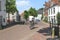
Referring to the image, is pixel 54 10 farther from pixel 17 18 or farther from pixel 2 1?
pixel 17 18

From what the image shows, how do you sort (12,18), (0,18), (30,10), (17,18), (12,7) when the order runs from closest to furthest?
(0,18), (12,7), (12,18), (17,18), (30,10)

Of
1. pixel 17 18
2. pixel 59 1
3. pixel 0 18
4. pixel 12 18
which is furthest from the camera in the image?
pixel 17 18

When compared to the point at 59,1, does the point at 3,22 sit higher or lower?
lower

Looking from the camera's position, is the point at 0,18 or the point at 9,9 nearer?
the point at 0,18

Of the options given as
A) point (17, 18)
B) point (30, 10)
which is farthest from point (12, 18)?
point (30, 10)

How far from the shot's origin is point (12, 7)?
66188 mm

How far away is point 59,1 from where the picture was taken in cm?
2730

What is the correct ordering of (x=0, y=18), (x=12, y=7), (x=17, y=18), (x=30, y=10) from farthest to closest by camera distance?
(x=30, y=10) → (x=17, y=18) → (x=12, y=7) → (x=0, y=18)

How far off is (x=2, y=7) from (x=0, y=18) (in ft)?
8.53

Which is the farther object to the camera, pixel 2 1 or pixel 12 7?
pixel 12 7

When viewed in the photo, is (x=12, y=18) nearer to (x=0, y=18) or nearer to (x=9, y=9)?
(x=9, y=9)

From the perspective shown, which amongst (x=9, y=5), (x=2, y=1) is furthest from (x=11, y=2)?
(x=2, y=1)

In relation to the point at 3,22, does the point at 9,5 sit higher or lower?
higher

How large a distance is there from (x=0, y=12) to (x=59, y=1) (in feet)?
68.8
